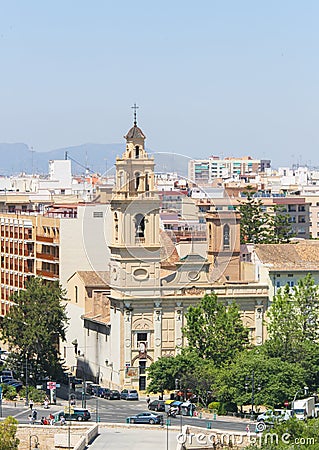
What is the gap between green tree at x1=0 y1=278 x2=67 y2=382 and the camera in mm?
94375

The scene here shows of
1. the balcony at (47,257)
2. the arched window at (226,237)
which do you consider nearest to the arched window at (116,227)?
the arched window at (226,237)

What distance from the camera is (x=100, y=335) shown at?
97.5 m

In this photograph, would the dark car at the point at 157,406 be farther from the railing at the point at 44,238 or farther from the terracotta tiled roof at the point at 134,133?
the railing at the point at 44,238

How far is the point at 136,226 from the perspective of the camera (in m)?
95.2

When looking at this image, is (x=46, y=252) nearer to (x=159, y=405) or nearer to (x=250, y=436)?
(x=159, y=405)

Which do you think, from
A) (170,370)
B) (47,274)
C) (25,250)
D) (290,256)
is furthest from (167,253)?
(25,250)

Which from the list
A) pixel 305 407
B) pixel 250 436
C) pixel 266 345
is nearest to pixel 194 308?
pixel 266 345

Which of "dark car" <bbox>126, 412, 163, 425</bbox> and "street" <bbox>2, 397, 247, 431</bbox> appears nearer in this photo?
"dark car" <bbox>126, 412, 163, 425</bbox>

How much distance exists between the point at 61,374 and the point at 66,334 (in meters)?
6.97

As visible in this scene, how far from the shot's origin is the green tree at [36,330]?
94.4 meters

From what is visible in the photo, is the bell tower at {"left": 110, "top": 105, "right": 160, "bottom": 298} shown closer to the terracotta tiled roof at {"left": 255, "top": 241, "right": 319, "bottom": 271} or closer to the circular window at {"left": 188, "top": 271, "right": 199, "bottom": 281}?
the circular window at {"left": 188, "top": 271, "right": 199, "bottom": 281}

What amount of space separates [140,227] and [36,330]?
303 inches

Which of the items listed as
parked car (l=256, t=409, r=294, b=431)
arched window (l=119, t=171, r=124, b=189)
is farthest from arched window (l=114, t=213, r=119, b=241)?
parked car (l=256, t=409, r=294, b=431)

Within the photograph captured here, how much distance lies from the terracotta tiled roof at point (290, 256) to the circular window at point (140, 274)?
693 cm
